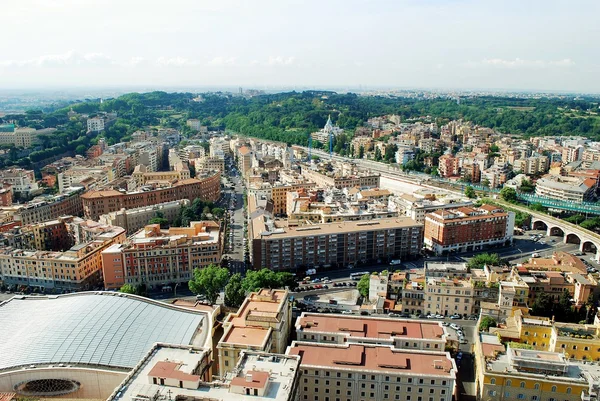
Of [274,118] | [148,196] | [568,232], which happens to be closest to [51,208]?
[148,196]

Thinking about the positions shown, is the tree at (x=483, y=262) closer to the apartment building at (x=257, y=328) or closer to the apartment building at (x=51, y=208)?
the apartment building at (x=257, y=328)

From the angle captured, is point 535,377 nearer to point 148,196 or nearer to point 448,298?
point 448,298

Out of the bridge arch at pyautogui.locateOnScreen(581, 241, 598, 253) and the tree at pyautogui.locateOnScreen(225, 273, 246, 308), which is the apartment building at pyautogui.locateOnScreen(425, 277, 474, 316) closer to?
the tree at pyautogui.locateOnScreen(225, 273, 246, 308)

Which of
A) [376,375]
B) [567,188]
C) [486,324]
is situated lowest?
[486,324]

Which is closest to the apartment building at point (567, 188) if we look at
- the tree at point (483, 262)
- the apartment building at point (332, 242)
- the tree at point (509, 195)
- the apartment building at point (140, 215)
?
the tree at point (509, 195)

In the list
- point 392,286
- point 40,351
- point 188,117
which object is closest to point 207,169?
point 392,286

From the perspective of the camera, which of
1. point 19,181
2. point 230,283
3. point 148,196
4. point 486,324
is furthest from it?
point 19,181

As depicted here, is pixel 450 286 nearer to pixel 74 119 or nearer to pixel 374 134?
pixel 374 134
